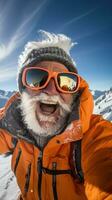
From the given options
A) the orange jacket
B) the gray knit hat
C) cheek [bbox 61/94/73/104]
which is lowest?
the orange jacket

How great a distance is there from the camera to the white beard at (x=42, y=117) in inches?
137

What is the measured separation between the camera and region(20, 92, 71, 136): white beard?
3489 mm

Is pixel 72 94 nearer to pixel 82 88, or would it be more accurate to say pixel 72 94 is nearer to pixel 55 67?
pixel 82 88

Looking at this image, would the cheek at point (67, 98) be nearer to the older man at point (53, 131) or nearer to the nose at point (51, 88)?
the older man at point (53, 131)

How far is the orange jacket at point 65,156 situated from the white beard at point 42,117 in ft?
0.82

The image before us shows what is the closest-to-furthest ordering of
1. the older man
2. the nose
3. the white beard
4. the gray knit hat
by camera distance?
1. the older man
2. the white beard
3. the nose
4. the gray knit hat

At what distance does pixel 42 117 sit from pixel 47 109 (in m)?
0.12

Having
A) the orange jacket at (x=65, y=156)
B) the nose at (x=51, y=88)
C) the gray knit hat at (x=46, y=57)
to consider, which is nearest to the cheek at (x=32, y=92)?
the nose at (x=51, y=88)

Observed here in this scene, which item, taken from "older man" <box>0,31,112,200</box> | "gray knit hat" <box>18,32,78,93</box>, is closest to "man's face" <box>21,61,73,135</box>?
"older man" <box>0,31,112,200</box>

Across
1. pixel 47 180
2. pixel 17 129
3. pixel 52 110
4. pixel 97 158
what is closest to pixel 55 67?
pixel 52 110

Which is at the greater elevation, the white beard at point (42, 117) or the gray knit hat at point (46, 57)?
the gray knit hat at point (46, 57)

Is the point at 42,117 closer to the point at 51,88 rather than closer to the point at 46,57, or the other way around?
the point at 51,88

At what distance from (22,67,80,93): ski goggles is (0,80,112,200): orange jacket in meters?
0.18

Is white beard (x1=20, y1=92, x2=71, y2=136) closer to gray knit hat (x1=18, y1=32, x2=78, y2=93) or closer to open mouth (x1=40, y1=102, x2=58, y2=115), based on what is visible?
open mouth (x1=40, y1=102, x2=58, y2=115)
